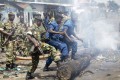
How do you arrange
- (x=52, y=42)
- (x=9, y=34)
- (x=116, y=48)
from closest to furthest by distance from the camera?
(x=52, y=42)
(x=9, y=34)
(x=116, y=48)

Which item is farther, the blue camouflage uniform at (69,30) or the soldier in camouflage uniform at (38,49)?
the blue camouflage uniform at (69,30)

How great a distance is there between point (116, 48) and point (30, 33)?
22.6 ft

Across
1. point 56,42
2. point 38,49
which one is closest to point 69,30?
point 56,42

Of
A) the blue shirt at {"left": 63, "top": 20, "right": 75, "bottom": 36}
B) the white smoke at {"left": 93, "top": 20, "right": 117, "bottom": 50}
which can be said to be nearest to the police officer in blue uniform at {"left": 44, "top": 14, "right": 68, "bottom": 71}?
the blue shirt at {"left": 63, "top": 20, "right": 75, "bottom": 36}

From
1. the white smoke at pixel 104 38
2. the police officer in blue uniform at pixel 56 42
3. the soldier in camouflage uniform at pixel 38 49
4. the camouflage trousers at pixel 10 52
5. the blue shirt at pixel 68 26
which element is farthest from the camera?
the white smoke at pixel 104 38

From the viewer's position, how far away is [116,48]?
560 inches

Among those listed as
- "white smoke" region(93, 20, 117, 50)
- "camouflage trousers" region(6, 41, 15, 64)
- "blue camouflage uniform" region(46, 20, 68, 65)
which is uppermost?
"blue camouflage uniform" region(46, 20, 68, 65)

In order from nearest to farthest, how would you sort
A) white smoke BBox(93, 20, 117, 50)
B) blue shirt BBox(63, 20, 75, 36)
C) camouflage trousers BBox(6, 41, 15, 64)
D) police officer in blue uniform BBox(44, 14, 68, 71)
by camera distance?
police officer in blue uniform BBox(44, 14, 68, 71), blue shirt BBox(63, 20, 75, 36), camouflage trousers BBox(6, 41, 15, 64), white smoke BBox(93, 20, 117, 50)

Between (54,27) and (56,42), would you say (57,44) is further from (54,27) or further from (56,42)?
(54,27)

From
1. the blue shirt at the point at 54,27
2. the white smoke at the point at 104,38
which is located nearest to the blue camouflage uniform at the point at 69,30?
the blue shirt at the point at 54,27

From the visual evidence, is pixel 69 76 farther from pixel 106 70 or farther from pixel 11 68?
pixel 11 68

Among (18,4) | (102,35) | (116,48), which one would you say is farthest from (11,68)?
(18,4)

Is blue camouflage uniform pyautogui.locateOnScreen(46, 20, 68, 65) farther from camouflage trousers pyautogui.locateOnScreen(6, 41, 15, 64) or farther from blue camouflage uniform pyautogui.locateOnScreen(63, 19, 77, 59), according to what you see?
camouflage trousers pyautogui.locateOnScreen(6, 41, 15, 64)

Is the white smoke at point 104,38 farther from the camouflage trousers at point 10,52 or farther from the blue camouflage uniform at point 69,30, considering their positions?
the camouflage trousers at point 10,52
